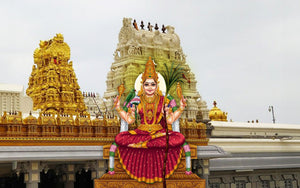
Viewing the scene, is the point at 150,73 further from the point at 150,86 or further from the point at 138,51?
the point at 138,51

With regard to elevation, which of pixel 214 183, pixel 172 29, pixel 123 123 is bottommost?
pixel 214 183

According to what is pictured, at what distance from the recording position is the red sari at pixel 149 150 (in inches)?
775

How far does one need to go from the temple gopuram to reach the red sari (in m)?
0.35

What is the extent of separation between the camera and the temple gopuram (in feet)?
61.1

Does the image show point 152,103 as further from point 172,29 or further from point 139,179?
point 172,29

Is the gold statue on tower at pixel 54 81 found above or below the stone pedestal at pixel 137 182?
above

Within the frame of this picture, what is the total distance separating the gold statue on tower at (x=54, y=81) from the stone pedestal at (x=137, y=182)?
20.9 ft

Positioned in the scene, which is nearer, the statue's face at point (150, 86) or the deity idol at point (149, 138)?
the deity idol at point (149, 138)

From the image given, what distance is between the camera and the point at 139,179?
19.6m

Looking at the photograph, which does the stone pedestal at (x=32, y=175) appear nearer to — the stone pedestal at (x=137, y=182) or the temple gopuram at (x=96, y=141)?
the temple gopuram at (x=96, y=141)

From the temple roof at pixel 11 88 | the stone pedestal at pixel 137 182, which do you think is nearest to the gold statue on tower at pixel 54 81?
the temple roof at pixel 11 88

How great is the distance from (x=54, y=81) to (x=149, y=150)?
8.08 metres

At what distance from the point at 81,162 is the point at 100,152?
179cm

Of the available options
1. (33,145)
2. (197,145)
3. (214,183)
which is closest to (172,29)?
(214,183)
